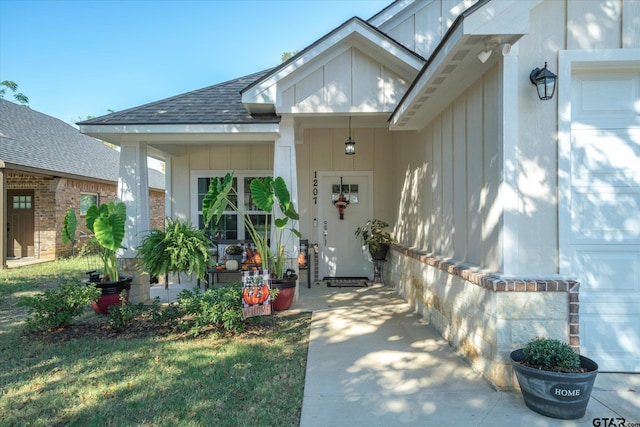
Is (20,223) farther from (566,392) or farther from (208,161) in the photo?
(566,392)

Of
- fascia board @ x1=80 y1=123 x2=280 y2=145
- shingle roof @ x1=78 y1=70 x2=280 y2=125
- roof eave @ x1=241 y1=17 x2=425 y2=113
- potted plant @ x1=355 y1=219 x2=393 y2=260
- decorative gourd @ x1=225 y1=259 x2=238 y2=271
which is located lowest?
decorative gourd @ x1=225 y1=259 x2=238 y2=271

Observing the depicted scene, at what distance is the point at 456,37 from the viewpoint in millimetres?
2980

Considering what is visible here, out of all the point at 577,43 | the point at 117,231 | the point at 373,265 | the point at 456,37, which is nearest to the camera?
the point at 456,37

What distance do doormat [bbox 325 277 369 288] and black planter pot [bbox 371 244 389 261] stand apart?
629 mm

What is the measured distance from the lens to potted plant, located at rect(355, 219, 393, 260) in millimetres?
7527

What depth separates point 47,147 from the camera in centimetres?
1286

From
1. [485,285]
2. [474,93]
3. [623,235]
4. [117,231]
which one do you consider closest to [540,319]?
[485,285]

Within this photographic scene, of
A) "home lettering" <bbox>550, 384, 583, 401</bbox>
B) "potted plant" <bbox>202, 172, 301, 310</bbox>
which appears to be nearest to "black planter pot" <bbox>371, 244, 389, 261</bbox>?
"potted plant" <bbox>202, 172, 301, 310</bbox>

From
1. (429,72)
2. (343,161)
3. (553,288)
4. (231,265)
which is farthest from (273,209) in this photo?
(553,288)

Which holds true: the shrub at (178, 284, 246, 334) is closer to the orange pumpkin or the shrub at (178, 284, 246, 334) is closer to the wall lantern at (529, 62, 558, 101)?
the orange pumpkin

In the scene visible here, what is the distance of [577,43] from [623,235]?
176cm

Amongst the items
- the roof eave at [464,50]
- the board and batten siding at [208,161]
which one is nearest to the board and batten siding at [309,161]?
the board and batten siding at [208,161]

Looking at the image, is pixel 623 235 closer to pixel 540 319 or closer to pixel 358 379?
pixel 540 319

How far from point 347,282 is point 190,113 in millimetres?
4611
